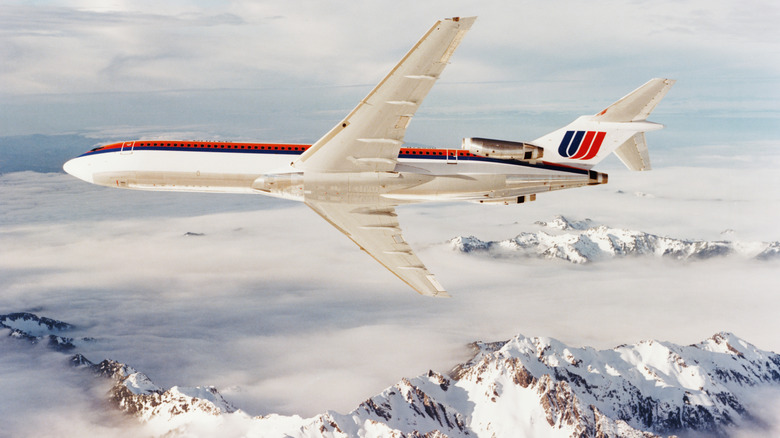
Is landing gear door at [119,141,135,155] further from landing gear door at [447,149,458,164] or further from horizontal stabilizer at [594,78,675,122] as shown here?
horizontal stabilizer at [594,78,675,122]

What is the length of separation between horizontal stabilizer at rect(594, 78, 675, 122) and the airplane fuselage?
4731 mm

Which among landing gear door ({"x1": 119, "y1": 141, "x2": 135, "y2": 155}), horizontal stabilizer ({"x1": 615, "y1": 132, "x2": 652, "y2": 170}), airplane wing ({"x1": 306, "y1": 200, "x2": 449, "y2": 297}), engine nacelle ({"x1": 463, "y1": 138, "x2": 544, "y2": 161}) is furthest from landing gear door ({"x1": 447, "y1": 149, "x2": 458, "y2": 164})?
landing gear door ({"x1": 119, "y1": 141, "x2": 135, "y2": 155})

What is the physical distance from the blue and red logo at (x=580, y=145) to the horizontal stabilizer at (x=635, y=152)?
6.24 feet

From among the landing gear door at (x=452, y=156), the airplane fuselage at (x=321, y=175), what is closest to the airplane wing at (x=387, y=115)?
the airplane fuselage at (x=321, y=175)

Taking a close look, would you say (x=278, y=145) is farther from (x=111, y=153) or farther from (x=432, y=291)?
(x=432, y=291)

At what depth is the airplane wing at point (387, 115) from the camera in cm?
3225

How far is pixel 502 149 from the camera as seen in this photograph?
40.1 m

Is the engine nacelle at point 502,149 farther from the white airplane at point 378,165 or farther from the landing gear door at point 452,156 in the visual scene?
the landing gear door at point 452,156

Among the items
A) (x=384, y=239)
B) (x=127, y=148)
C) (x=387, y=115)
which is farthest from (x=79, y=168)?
(x=387, y=115)

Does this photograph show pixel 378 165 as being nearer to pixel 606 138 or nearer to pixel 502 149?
pixel 502 149

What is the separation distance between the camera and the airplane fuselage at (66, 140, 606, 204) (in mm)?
40781

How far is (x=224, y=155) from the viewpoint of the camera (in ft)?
140

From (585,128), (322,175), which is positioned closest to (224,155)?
(322,175)

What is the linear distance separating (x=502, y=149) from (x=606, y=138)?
9.34 metres
